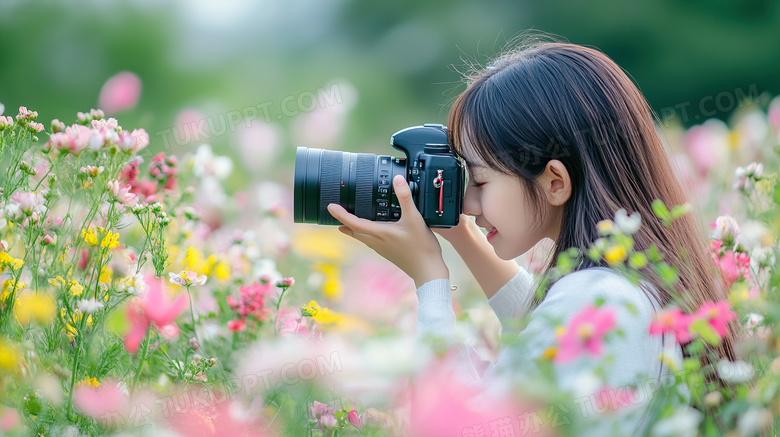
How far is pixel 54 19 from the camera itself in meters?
3.14

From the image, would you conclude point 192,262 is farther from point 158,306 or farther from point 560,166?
point 560,166

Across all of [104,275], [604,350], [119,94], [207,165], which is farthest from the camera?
[119,94]

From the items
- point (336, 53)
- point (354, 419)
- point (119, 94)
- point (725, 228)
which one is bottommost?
point (354, 419)

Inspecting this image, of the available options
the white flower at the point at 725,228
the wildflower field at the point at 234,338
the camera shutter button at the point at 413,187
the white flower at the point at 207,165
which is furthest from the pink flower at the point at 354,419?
the white flower at the point at 207,165

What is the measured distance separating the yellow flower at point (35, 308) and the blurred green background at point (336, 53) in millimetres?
1239

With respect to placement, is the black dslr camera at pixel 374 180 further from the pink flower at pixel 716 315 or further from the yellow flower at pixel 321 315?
the pink flower at pixel 716 315

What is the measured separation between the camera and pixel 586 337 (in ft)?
1.43

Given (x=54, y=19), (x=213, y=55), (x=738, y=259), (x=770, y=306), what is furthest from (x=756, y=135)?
(x=54, y=19)

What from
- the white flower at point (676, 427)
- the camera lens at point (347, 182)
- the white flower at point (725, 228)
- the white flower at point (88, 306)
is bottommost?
the white flower at point (676, 427)

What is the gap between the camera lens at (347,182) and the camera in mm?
911

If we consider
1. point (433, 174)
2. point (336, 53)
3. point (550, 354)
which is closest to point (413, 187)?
point (433, 174)

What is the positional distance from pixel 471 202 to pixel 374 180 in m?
0.12

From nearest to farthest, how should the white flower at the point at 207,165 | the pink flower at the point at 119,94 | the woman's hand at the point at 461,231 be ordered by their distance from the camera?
the woman's hand at the point at 461,231 → the white flower at the point at 207,165 → the pink flower at the point at 119,94

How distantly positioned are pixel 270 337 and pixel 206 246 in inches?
14.2
